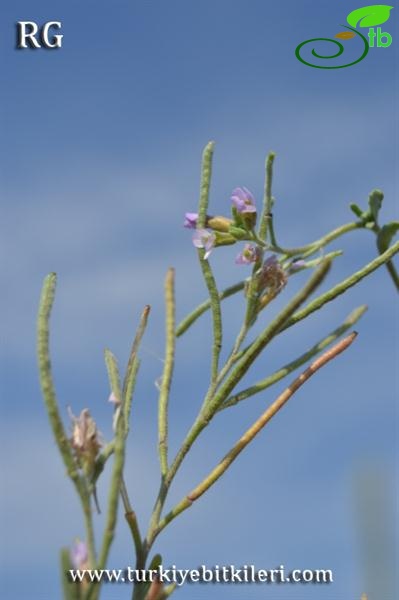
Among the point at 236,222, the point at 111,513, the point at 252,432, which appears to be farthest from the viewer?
the point at 236,222

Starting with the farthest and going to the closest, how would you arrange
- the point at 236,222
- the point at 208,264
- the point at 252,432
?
1. the point at 236,222
2. the point at 208,264
3. the point at 252,432

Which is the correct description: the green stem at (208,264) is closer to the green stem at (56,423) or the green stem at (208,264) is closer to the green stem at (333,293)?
the green stem at (333,293)

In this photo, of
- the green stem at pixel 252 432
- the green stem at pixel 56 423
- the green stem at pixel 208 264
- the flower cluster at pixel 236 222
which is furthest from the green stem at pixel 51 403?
the flower cluster at pixel 236 222

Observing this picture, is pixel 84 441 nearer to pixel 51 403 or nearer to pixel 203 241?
pixel 51 403

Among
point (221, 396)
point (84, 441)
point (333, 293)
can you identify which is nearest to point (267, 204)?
point (333, 293)

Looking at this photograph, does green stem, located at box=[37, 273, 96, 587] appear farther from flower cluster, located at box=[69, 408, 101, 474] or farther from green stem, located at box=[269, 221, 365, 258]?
green stem, located at box=[269, 221, 365, 258]

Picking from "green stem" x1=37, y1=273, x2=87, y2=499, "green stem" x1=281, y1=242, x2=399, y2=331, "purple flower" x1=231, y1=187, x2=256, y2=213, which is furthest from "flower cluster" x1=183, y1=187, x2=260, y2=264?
"green stem" x1=37, y1=273, x2=87, y2=499

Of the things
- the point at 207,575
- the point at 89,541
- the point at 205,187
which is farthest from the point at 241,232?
the point at 89,541

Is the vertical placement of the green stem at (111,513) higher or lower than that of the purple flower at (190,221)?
lower
